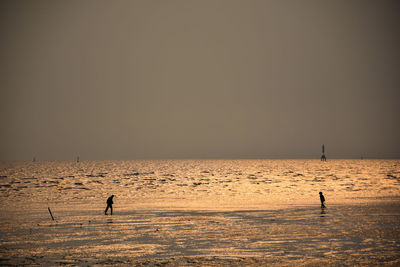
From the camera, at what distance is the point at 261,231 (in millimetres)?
28828

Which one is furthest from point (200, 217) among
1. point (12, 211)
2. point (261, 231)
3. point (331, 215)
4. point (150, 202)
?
point (12, 211)

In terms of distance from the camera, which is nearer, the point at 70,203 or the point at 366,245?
the point at 366,245

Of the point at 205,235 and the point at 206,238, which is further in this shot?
the point at 205,235

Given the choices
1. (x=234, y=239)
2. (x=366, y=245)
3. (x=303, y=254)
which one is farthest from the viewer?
(x=234, y=239)

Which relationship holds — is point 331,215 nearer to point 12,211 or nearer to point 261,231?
point 261,231

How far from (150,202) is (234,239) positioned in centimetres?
2517

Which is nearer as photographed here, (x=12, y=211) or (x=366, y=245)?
(x=366, y=245)

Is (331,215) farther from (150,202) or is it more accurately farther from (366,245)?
(150,202)

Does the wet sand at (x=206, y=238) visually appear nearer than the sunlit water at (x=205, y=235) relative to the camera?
Yes

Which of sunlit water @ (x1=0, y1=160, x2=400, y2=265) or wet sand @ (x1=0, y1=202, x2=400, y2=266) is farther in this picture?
sunlit water @ (x1=0, y1=160, x2=400, y2=265)

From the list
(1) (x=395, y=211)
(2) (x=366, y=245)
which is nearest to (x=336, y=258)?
(2) (x=366, y=245)

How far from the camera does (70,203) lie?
49.7 m

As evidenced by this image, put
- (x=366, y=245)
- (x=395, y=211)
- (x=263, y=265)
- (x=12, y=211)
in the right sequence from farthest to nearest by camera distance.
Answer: (x=12, y=211)
(x=395, y=211)
(x=366, y=245)
(x=263, y=265)

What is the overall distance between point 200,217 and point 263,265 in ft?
54.2
